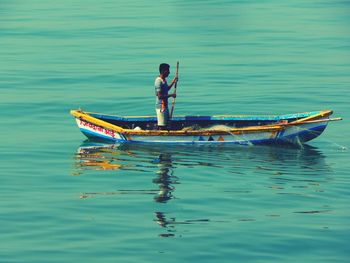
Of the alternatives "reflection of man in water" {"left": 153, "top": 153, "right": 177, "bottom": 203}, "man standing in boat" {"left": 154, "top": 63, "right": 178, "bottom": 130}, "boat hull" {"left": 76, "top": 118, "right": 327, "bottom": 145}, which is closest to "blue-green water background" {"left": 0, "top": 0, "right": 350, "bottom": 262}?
"reflection of man in water" {"left": 153, "top": 153, "right": 177, "bottom": 203}

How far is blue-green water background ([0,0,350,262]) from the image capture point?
17.5m

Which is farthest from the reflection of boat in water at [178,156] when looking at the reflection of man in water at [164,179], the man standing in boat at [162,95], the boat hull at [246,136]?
the man standing in boat at [162,95]

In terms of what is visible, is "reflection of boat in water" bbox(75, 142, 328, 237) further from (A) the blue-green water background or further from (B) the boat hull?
(B) the boat hull

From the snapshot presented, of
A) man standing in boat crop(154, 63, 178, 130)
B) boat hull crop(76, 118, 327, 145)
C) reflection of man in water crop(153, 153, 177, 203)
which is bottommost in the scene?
reflection of man in water crop(153, 153, 177, 203)

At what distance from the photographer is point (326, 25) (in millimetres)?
45375

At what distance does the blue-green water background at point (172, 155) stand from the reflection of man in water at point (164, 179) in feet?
0.14

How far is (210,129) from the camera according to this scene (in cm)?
2522

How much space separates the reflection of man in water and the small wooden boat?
83 centimetres

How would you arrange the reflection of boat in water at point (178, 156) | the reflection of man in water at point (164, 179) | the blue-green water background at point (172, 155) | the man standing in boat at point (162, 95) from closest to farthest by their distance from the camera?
1. the blue-green water background at point (172, 155)
2. the reflection of man in water at point (164, 179)
3. the reflection of boat in water at point (178, 156)
4. the man standing in boat at point (162, 95)

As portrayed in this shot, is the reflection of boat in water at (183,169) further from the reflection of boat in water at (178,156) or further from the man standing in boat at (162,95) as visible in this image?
the man standing in boat at (162,95)

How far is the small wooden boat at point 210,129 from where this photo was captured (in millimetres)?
24344

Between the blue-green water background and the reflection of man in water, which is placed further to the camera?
the reflection of man in water

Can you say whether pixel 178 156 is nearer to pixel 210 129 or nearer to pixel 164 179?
pixel 210 129

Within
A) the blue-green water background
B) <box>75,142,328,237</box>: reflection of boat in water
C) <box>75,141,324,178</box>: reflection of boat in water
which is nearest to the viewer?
the blue-green water background
